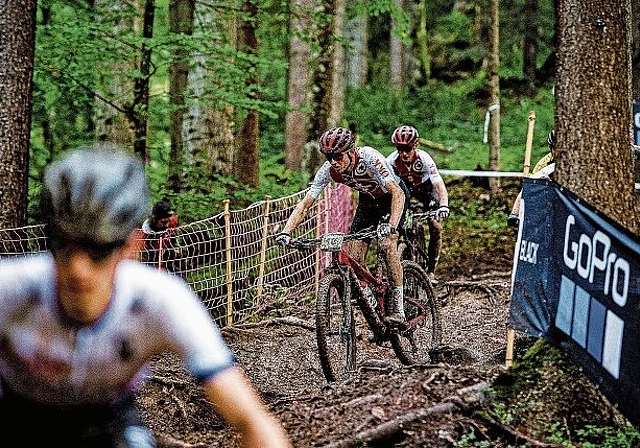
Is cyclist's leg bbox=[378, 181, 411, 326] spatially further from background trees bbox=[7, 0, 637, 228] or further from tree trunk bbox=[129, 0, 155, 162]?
tree trunk bbox=[129, 0, 155, 162]

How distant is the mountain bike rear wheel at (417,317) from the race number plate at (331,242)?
1463 millimetres

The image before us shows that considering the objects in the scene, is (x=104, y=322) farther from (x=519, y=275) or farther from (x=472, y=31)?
(x=472, y=31)

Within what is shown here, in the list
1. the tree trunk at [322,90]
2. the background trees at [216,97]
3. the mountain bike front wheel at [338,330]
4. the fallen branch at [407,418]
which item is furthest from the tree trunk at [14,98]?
the tree trunk at [322,90]

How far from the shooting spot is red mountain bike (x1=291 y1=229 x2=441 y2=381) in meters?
8.12

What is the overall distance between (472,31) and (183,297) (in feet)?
108

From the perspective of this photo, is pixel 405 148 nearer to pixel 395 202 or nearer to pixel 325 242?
pixel 395 202

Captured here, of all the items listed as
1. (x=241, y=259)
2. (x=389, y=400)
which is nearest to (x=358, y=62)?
(x=241, y=259)

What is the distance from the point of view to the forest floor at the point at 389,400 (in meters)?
6.14

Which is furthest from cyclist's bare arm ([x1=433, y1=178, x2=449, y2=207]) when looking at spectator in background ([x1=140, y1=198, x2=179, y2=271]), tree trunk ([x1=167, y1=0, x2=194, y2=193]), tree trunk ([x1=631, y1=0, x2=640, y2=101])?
tree trunk ([x1=631, y1=0, x2=640, y2=101])

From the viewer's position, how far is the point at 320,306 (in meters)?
8.09

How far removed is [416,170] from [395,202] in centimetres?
255

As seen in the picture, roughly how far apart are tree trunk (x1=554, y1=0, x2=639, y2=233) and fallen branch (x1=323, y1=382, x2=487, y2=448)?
1.56 m

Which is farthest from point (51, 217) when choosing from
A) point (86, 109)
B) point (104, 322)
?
point (86, 109)

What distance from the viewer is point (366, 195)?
29.8 feet
